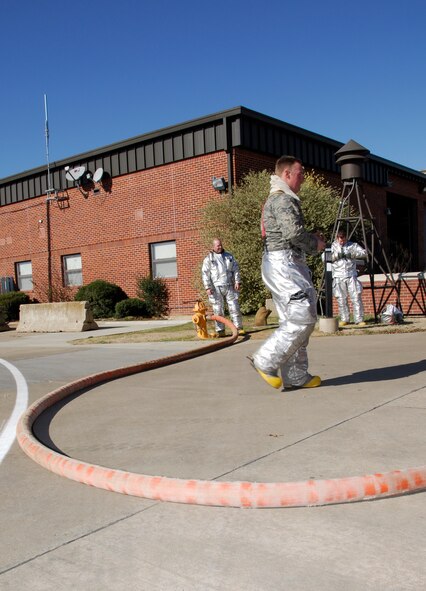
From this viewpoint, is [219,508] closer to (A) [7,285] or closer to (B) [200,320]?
(B) [200,320]

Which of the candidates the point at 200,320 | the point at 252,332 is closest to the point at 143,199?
the point at 252,332

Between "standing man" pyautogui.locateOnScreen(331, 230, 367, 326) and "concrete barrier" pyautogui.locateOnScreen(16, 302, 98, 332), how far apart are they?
6797 millimetres

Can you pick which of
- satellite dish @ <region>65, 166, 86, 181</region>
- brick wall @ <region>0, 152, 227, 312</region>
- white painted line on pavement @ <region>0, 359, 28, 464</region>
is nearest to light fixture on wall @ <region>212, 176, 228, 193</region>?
brick wall @ <region>0, 152, 227, 312</region>

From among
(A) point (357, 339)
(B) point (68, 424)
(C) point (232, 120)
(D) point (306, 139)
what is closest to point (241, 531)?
(B) point (68, 424)

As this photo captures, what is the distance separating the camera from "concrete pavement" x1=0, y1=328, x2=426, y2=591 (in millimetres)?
2256

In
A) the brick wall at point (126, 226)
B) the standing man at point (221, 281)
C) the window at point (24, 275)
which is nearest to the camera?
the standing man at point (221, 281)

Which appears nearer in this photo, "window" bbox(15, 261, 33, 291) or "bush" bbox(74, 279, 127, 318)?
"bush" bbox(74, 279, 127, 318)

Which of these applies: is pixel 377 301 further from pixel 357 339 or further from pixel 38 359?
pixel 38 359

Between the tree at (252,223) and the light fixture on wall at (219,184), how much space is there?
87cm

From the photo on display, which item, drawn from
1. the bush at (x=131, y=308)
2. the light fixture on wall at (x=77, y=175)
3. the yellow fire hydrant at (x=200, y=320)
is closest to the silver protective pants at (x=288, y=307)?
the yellow fire hydrant at (x=200, y=320)

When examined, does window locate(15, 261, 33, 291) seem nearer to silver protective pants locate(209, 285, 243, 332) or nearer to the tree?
the tree

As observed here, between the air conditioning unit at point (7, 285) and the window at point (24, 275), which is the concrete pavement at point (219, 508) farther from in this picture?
the air conditioning unit at point (7, 285)

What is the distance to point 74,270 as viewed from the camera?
Answer: 2367 centimetres

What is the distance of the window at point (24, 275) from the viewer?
1005 inches
